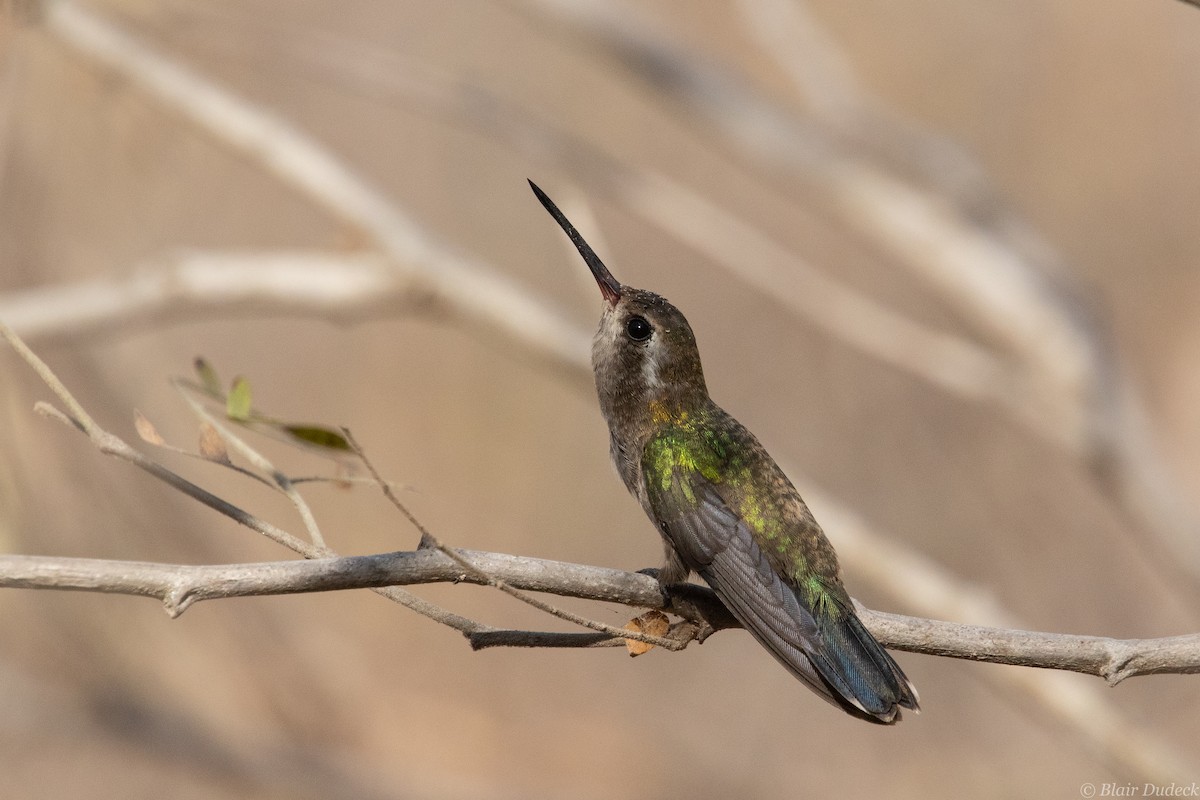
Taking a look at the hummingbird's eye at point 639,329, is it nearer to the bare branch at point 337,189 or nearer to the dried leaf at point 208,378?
the dried leaf at point 208,378

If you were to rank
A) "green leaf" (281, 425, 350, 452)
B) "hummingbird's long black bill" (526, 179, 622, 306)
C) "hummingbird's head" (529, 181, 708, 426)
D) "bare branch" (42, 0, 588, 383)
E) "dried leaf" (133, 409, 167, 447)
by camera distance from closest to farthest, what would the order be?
"dried leaf" (133, 409, 167, 447) < "green leaf" (281, 425, 350, 452) < "hummingbird's head" (529, 181, 708, 426) < "hummingbird's long black bill" (526, 179, 622, 306) < "bare branch" (42, 0, 588, 383)

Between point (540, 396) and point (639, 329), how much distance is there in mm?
7717

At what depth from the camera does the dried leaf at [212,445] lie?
2.84 meters

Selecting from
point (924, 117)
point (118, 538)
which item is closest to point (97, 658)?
point (118, 538)

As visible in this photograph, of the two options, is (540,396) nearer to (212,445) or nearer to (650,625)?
(650,625)

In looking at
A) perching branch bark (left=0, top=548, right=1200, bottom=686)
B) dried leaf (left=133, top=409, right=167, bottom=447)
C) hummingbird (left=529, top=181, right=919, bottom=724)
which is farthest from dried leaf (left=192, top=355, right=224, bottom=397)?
hummingbird (left=529, top=181, right=919, bottom=724)

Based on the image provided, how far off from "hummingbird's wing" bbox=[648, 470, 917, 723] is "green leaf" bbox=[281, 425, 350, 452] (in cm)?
113

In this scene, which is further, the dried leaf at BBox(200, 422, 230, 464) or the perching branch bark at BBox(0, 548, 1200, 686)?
the dried leaf at BBox(200, 422, 230, 464)

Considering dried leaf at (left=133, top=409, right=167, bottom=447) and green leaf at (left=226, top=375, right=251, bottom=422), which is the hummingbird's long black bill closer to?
green leaf at (left=226, top=375, right=251, bottom=422)

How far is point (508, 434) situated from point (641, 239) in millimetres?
2505

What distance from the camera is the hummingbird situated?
10.7ft

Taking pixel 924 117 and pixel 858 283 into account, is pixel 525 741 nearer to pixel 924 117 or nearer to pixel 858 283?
pixel 858 283

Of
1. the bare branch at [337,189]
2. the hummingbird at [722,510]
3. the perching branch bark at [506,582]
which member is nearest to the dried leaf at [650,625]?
the perching branch bark at [506,582]

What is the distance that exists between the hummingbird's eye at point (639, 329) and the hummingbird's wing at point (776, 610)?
0.60 m
